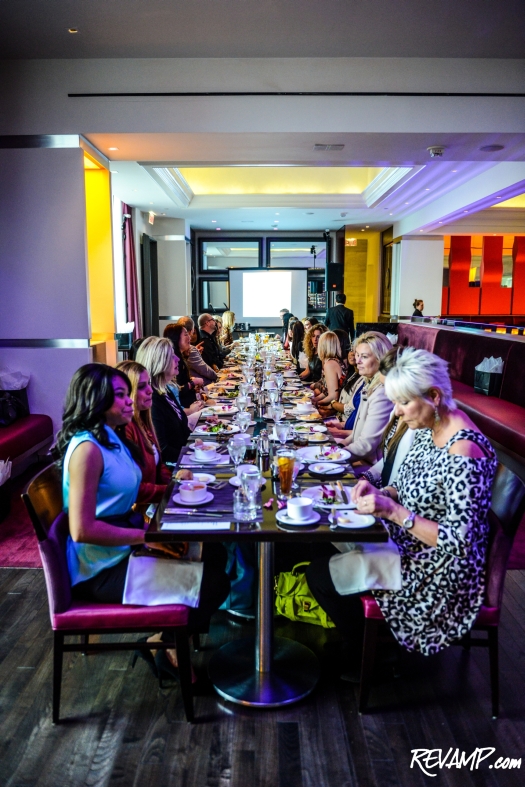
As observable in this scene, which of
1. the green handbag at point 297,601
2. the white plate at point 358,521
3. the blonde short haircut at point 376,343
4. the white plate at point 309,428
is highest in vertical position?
the blonde short haircut at point 376,343

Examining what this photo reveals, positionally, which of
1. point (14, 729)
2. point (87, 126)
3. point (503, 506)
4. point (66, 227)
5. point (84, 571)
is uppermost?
point (87, 126)

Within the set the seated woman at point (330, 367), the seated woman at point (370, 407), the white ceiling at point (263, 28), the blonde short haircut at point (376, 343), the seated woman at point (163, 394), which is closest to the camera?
the seated woman at point (370, 407)

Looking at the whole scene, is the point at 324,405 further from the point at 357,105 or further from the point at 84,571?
the point at 84,571

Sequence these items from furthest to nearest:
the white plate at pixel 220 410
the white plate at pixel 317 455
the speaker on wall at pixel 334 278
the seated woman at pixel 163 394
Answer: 1. the speaker on wall at pixel 334 278
2. the white plate at pixel 220 410
3. the seated woman at pixel 163 394
4. the white plate at pixel 317 455

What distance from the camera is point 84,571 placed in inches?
81.0

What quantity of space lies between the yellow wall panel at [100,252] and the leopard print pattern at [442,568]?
4.95 m

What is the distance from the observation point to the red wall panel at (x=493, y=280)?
13.7m

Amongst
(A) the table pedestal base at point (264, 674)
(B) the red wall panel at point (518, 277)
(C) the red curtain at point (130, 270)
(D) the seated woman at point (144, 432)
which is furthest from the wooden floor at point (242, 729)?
(B) the red wall panel at point (518, 277)

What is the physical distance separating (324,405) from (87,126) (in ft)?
10.6

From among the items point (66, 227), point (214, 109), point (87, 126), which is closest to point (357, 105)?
point (214, 109)

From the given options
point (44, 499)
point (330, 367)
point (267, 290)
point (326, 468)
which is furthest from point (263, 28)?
point (267, 290)

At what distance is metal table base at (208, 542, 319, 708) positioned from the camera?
2180 millimetres

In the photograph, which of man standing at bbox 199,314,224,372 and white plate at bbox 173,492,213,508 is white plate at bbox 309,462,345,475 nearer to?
white plate at bbox 173,492,213,508

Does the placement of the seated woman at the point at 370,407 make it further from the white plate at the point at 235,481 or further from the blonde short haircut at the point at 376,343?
the white plate at the point at 235,481
